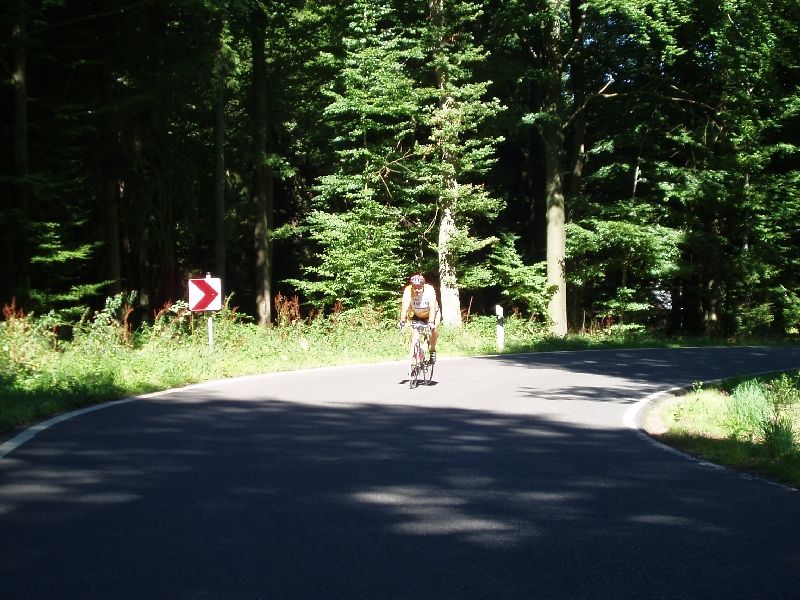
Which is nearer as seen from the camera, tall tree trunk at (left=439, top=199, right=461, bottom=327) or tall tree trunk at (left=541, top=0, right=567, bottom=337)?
tall tree trunk at (left=541, top=0, right=567, bottom=337)

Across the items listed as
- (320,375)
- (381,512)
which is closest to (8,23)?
(320,375)

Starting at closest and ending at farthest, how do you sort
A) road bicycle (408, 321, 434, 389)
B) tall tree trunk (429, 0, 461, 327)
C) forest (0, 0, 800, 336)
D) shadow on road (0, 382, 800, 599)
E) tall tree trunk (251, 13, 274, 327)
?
shadow on road (0, 382, 800, 599) < road bicycle (408, 321, 434, 389) < forest (0, 0, 800, 336) < tall tree trunk (429, 0, 461, 327) < tall tree trunk (251, 13, 274, 327)

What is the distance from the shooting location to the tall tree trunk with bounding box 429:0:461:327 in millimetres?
30531

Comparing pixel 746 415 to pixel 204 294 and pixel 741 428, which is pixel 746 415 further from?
pixel 204 294

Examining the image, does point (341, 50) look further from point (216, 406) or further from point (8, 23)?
point (216, 406)

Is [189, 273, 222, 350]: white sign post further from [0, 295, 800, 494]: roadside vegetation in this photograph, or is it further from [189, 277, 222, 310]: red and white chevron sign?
[0, 295, 800, 494]: roadside vegetation

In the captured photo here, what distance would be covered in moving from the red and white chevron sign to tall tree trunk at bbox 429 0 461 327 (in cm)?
1328

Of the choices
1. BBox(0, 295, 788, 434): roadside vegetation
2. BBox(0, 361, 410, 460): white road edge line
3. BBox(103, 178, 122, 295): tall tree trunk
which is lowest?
BBox(0, 361, 410, 460): white road edge line

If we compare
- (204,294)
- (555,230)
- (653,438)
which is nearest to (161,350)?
(204,294)

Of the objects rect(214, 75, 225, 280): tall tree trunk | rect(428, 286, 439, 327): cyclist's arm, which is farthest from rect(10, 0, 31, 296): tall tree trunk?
rect(428, 286, 439, 327): cyclist's arm

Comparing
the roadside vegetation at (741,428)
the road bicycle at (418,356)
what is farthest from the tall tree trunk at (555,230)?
the roadside vegetation at (741,428)

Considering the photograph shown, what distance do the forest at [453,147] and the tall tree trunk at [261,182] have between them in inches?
3.0

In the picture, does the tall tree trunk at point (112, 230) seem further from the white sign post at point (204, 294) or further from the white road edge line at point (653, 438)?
the white road edge line at point (653, 438)

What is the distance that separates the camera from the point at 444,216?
103 feet
